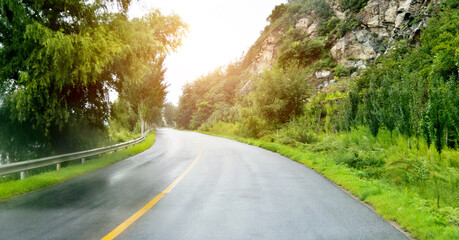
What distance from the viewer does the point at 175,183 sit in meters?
7.45

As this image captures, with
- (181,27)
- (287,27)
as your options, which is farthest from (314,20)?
(181,27)

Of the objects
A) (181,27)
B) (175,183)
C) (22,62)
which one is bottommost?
(175,183)

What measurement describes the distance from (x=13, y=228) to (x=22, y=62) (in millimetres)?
6481

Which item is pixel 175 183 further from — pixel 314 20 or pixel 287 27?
pixel 287 27

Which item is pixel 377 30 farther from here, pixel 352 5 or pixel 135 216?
pixel 135 216

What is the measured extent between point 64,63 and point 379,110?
12667 mm

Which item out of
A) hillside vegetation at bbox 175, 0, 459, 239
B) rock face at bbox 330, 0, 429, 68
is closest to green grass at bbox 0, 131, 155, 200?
hillside vegetation at bbox 175, 0, 459, 239

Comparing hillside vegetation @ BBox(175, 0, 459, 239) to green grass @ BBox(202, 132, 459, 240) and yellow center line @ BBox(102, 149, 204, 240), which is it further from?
yellow center line @ BBox(102, 149, 204, 240)

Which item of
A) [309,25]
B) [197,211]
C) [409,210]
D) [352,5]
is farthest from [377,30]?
[197,211]

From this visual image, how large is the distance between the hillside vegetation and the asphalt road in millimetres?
921

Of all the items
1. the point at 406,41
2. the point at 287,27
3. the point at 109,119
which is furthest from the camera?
the point at 287,27

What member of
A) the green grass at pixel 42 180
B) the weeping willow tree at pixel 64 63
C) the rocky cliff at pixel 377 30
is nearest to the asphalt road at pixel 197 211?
the green grass at pixel 42 180

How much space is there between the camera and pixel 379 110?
12766 millimetres

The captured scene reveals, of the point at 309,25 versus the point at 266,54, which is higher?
the point at 309,25
